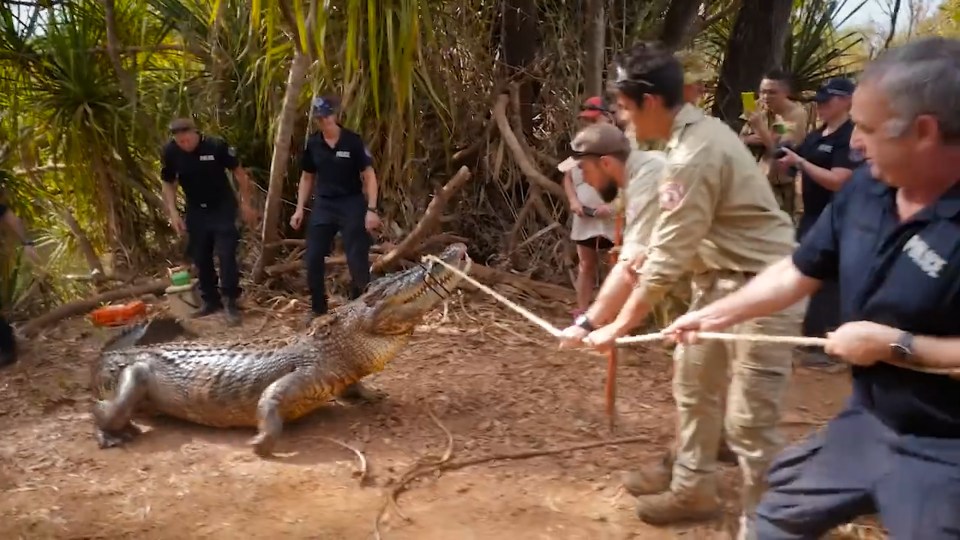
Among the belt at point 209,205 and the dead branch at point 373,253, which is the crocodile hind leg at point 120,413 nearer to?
the belt at point 209,205

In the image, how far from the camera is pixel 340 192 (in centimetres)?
527

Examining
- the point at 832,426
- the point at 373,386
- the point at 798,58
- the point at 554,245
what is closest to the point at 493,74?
the point at 554,245

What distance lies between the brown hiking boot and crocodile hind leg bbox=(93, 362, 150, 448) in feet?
7.94

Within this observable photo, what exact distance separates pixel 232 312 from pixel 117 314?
2.75ft

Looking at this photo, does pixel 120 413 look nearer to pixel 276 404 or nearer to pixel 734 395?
pixel 276 404

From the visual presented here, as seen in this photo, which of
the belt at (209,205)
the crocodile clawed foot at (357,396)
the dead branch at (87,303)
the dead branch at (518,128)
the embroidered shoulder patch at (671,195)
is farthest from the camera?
the dead branch at (518,128)

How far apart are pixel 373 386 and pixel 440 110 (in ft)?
9.34

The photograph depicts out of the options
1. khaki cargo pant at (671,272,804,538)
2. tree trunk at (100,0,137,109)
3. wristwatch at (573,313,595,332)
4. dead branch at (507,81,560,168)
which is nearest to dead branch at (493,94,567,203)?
dead branch at (507,81,560,168)

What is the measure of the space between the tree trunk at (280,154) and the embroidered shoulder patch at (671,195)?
134 inches

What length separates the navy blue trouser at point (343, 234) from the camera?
530 centimetres

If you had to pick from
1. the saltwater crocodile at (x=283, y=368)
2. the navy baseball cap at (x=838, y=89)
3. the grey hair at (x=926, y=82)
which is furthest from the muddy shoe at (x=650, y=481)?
the navy baseball cap at (x=838, y=89)

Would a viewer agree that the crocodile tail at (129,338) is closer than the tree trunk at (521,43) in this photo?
Yes

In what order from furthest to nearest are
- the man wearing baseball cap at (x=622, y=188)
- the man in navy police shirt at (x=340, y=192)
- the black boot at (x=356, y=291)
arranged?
the black boot at (x=356, y=291) → the man in navy police shirt at (x=340, y=192) → the man wearing baseball cap at (x=622, y=188)

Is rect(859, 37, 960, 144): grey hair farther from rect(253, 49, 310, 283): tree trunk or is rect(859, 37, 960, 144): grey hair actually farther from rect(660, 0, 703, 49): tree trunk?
rect(660, 0, 703, 49): tree trunk
